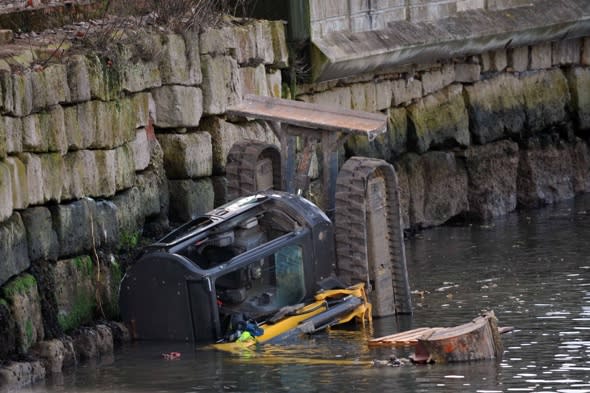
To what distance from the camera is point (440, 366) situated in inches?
552

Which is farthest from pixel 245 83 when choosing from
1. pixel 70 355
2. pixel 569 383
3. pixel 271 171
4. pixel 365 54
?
pixel 569 383

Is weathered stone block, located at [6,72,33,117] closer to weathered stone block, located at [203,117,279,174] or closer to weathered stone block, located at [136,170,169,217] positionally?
weathered stone block, located at [136,170,169,217]

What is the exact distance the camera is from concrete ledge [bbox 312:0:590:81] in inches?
852

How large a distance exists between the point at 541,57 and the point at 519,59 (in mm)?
613

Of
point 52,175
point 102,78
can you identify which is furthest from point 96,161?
point 52,175

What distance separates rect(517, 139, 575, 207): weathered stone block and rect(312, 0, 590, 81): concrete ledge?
154 cm

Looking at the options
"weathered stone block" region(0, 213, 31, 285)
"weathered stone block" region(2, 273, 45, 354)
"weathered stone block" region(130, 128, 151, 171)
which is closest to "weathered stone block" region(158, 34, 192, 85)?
"weathered stone block" region(130, 128, 151, 171)

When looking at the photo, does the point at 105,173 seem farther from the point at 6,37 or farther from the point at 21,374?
the point at 21,374

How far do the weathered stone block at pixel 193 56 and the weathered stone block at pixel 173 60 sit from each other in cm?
9

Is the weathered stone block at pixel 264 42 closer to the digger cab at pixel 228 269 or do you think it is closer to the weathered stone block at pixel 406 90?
the digger cab at pixel 228 269

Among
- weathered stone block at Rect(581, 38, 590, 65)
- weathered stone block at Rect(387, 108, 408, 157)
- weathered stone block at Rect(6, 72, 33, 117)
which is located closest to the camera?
weathered stone block at Rect(6, 72, 33, 117)

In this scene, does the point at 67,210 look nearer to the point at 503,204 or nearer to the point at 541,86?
the point at 503,204

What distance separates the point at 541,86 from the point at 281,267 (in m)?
11.9

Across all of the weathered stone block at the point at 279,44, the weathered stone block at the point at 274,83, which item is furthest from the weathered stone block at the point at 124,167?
the weathered stone block at the point at 279,44
